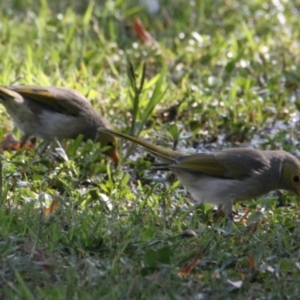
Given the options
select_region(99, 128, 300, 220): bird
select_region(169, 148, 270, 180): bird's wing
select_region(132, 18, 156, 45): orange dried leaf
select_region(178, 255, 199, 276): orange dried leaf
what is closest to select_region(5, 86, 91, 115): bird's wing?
select_region(99, 128, 300, 220): bird

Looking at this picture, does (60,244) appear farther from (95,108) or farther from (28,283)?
(95,108)

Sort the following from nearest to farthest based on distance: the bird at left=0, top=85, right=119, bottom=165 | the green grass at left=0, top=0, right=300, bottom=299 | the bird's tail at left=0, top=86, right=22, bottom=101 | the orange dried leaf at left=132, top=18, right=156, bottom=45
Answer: the green grass at left=0, top=0, right=300, bottom=299 → the bird's tail at left=0, top=86, right=22, bottom=101 → the bird at left=0, top=85, right=119, bottom=165 → the orange dried leaf at left=132, top=18, right=156, bottom=45

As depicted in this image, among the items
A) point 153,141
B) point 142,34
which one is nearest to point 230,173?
point 153,141

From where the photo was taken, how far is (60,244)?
4.94m

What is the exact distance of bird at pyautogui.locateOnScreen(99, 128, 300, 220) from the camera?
5.94 m

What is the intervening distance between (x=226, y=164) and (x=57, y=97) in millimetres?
1735

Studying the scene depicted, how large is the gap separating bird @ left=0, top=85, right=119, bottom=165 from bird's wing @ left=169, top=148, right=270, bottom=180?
1.09 meters

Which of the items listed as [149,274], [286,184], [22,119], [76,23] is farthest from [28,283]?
[76,23]

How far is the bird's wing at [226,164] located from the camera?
6020mm

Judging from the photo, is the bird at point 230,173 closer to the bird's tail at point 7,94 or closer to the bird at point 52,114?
the bird at point 52,114

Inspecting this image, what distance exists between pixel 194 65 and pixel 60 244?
4309 mm

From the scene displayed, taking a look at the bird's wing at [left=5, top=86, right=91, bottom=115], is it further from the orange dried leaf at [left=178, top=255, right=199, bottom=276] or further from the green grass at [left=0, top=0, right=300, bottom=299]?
the orange dried leaf at [left=178, top=255, right=199, bottom=276]

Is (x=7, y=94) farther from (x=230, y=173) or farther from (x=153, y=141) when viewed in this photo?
(x=230, y=173)

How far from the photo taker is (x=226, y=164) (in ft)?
19.9
